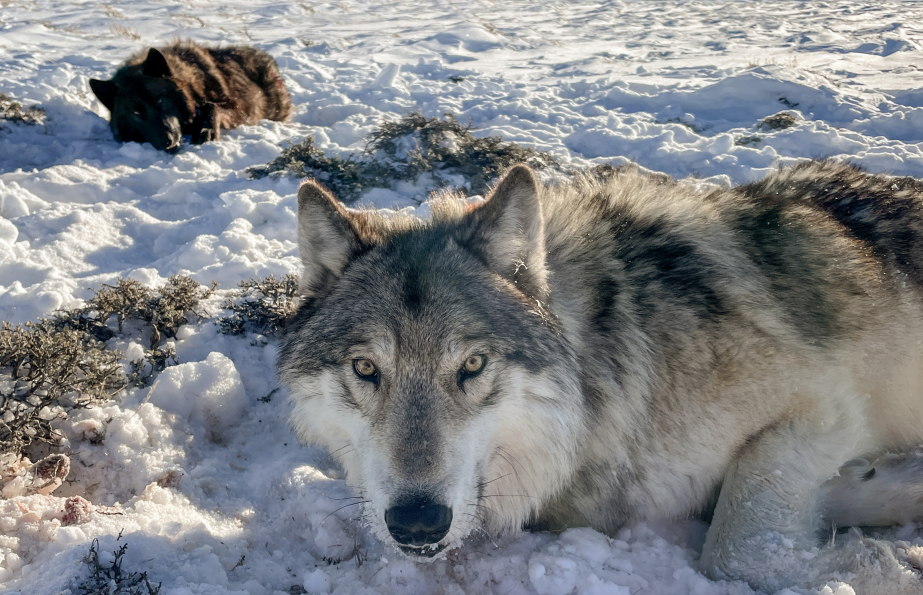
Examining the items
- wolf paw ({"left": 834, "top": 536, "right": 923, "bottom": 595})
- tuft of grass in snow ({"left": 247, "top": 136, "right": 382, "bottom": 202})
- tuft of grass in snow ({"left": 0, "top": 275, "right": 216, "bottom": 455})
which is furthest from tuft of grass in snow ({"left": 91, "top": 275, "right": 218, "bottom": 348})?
wolf paw ({"left": 834, "top": 536, "right": 923, "bottom": 595})

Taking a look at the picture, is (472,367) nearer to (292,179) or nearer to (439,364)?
(439,364)

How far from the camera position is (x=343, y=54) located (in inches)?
433

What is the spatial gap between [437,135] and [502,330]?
15.4 ft

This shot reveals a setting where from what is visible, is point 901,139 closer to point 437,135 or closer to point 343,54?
point 437,135

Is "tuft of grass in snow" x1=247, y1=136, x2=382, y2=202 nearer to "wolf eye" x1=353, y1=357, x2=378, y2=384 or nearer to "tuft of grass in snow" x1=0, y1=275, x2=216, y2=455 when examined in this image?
"tuft of grass in snow" x1=0, y1=275, x2=216, y2=455

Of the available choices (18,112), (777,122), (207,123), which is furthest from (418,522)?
(18,112)

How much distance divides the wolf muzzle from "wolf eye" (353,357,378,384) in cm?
56

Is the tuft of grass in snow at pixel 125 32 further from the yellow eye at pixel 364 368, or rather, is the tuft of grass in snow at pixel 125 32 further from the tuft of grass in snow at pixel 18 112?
the yellow eye at pixel 364 368

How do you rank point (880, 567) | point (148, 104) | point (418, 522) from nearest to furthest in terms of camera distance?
point (418, 522)
point (880, 567)
point (148, 104)

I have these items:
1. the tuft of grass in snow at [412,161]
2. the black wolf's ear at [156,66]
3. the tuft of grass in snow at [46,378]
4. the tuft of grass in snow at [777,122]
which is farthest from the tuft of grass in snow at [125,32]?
the tuft of grass in snow at [777,122]

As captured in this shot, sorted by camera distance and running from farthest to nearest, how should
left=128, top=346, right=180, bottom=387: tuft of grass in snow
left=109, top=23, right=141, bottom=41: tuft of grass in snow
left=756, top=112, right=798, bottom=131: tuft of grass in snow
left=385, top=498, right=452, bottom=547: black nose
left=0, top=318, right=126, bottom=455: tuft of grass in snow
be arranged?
1. left=109, top=23, right=141, bottom=41: tuft of grass in snow
2. left=756, top=112, right=798, bottom=131: tuft of grass in snow
3. left=128, top=346, right=180, bottom=387: tuft of grass in snow
4. left=0, top=318, right=126, bottom=455: tuft of grass in snow
5. left=385, top=498, right=452, bottom=547: black nose

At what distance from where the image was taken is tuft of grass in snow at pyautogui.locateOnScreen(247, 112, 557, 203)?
598cm

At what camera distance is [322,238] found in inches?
103

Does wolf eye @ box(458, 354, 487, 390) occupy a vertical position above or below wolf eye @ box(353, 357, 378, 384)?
above
